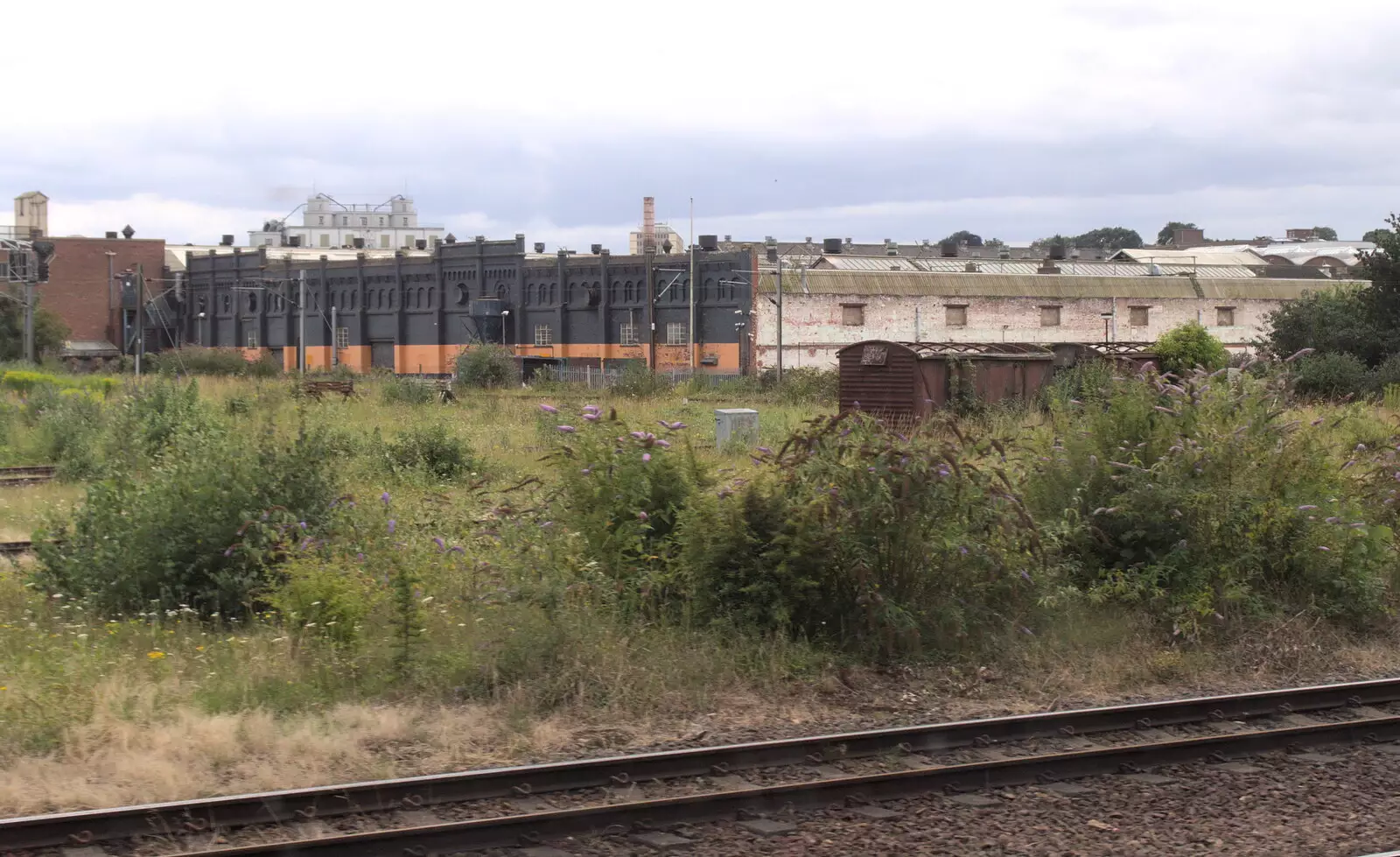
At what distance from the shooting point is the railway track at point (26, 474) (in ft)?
68.4

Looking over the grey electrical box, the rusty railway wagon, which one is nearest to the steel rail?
the grey electrical box

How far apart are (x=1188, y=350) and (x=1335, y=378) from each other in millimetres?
4947

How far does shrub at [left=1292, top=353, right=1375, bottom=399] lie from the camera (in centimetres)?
3478

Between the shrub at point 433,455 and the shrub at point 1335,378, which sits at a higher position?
the shrub at point 1335,378

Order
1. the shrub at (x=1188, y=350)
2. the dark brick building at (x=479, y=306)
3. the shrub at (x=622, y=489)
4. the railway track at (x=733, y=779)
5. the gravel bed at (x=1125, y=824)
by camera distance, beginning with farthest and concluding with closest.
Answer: the dark brick building at (x=479, y=306)
the shrub at (x=1188, y=350)
the shrub at (x=622, y=489)
the gravel bed at (x=1125, y=824)
the railway track at (x=733, y=779)

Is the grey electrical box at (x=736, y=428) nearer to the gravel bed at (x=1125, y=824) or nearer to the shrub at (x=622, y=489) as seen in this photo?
the shrub at (x=622, y=489)

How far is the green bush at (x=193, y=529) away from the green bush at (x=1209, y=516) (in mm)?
6499

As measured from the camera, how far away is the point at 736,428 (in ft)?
76.9

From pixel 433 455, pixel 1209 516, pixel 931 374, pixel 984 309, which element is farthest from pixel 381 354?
pixel 1209 516

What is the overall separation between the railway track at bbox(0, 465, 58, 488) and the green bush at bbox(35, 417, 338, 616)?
10447 mm

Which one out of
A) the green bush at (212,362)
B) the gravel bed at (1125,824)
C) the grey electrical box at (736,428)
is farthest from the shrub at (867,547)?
the green bush at (212,362)

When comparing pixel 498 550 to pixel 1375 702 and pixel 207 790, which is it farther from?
pixel 1375 702

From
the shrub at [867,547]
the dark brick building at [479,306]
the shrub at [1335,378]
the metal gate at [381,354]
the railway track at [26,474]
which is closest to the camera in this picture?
the shrub at [867,547]

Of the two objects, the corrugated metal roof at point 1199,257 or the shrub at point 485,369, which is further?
the corrugated metal roof at point 1199,257
